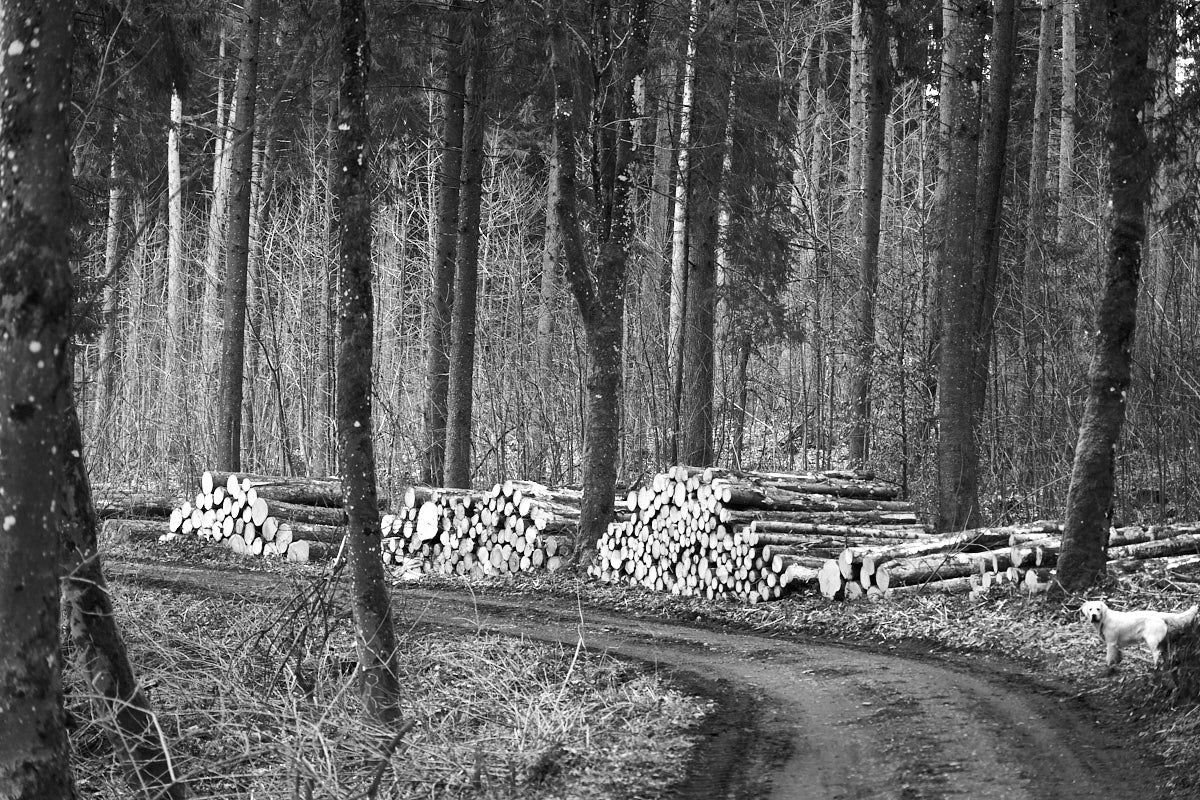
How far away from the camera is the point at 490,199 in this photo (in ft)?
85.3

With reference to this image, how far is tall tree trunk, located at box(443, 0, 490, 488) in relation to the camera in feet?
53.6

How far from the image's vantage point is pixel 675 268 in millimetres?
21016

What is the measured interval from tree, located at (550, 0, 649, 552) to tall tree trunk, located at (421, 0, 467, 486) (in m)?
3.06

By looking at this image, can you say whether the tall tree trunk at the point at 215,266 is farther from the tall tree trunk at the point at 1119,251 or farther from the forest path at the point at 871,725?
the tall tree trunk at the point at 1119,251

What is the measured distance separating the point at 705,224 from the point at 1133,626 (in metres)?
9.63

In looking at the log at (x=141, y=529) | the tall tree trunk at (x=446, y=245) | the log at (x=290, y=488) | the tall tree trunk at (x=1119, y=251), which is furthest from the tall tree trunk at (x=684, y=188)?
the log at (x=141, y=529)

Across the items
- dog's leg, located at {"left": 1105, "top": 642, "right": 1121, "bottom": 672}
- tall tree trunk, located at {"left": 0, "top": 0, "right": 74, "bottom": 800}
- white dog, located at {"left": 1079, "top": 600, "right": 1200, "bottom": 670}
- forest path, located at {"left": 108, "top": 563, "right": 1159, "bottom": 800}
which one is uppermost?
tall tree trunk, located at {"left": 0, "top": 0, "right": 74, "bottom": 800}

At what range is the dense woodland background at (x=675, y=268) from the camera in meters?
13.5

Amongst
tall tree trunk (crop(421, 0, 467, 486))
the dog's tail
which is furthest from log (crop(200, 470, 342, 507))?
the dog's tail

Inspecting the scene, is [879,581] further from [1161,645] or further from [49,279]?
[49,279]

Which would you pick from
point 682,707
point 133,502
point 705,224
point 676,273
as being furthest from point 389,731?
point 676,273

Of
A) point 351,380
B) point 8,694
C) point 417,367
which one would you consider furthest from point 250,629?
point 417,367

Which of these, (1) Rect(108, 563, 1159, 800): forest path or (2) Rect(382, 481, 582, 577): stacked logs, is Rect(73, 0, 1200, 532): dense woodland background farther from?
(1) Rect(108, 563, 1159, 800): forest path

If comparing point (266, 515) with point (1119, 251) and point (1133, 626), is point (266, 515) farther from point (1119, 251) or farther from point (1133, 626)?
point (1133, 626)
